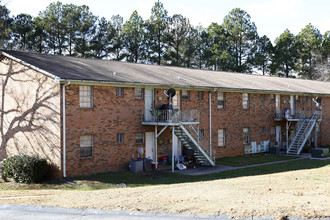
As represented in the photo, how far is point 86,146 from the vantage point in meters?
20.9

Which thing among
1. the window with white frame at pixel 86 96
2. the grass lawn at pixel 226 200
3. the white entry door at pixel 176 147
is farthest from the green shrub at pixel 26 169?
the white entry door at pixel 176 147

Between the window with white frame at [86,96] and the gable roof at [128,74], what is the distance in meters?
0.67

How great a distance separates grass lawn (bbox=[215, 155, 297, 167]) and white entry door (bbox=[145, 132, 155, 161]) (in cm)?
475

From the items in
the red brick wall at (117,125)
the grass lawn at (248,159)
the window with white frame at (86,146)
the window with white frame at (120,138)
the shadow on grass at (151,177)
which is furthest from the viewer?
the grass lawn at (248,159)

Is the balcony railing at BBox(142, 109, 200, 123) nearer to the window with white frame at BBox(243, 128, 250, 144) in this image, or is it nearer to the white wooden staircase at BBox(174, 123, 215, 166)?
the white wooden staircase at BBox(174, 123, 215, 166)

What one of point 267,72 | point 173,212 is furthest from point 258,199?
point 267,72

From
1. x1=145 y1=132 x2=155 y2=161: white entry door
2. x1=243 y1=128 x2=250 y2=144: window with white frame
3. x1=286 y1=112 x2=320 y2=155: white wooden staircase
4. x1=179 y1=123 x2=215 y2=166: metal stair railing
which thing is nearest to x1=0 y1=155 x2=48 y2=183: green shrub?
x1=145 y1=132 x2=155 y2=161: white entry door

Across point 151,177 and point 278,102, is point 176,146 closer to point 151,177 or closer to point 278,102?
point 151,177

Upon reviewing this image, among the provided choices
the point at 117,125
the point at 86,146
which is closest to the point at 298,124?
the point at 117,125

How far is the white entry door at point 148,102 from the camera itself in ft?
78.1

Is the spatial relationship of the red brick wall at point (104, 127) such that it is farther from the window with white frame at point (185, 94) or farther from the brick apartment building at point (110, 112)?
the window with white frame at point (185, 94)

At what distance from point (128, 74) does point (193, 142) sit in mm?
5917

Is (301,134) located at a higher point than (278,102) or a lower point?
lower

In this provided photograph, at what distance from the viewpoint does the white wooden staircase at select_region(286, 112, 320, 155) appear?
31.9 metres
